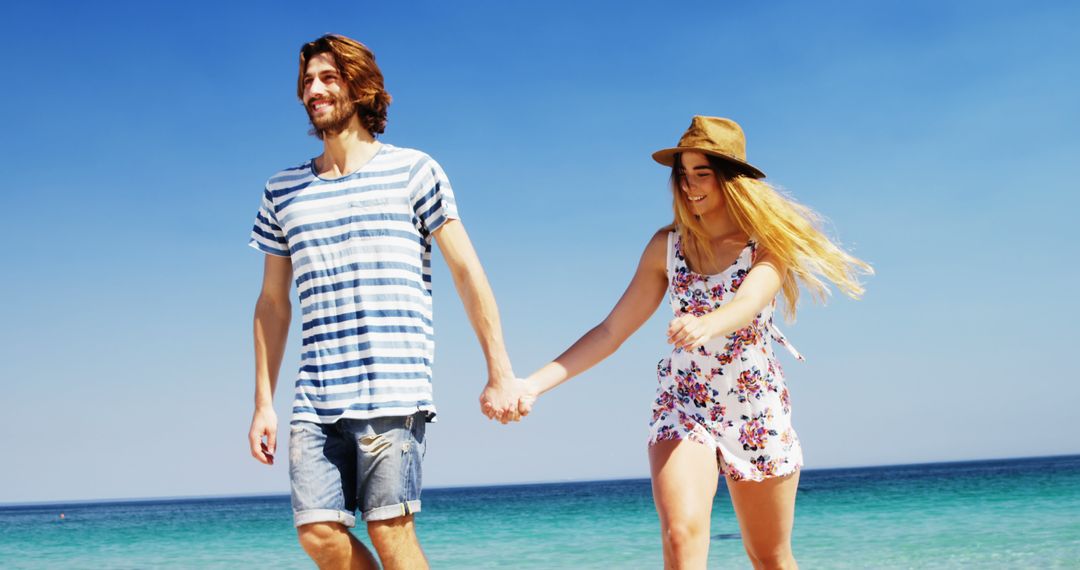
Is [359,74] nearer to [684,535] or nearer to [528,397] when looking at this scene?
[528,397]

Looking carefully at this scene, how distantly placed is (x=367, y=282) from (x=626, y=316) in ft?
4.42

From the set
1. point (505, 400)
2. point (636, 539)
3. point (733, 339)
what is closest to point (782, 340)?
point (733, 339)

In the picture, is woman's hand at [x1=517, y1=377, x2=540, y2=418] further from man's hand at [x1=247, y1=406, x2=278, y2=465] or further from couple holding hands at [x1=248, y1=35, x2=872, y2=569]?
man's hand at [x1=247, y1=406, x2=278, y2=465]

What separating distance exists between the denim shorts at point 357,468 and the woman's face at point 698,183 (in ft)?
4.98

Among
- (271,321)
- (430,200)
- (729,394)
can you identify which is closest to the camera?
(430,200)

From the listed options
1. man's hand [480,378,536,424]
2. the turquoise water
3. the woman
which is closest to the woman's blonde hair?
the woman

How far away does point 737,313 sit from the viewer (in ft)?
12.5

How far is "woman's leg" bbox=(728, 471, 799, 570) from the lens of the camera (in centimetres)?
411

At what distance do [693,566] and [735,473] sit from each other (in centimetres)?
53

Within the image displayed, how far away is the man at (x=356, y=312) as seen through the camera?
3.31 metres

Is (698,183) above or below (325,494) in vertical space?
above

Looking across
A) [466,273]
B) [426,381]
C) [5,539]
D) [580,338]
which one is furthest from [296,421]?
[5,539]

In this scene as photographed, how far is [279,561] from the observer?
19.4 metres

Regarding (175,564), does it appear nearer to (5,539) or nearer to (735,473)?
(5,539)
